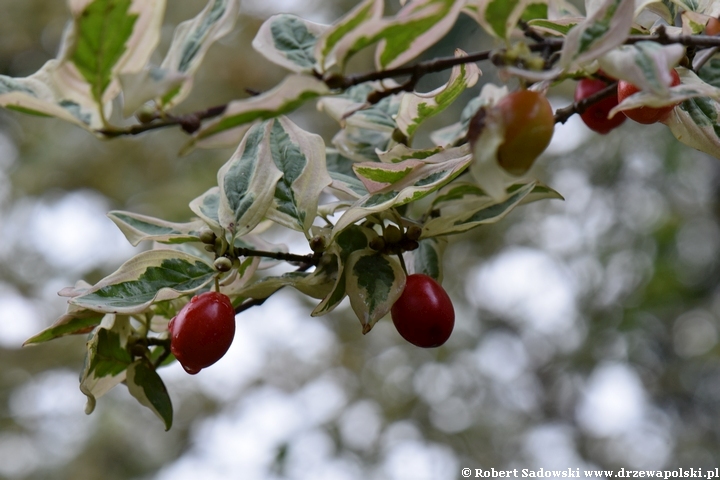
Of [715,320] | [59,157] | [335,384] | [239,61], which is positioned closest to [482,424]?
[335,384]

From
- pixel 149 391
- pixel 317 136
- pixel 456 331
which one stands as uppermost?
pixel 317 136

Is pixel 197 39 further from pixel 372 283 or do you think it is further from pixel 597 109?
pixel 597 109

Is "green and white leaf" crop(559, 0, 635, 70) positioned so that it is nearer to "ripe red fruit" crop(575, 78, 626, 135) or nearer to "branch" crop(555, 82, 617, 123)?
"branch" crop(555, 82, 617, 123)

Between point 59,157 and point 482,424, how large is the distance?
2.37 metres

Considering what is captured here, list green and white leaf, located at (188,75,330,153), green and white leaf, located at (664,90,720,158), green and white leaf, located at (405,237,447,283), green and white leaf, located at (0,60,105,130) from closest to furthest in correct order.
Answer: green and white leaf, located at (188,75,330,153) → green and white leaf, located at (0,60,105,130) → green and white leaf, located at (664,90,720,158) → green and white leaf, located at (405,237,447,283)

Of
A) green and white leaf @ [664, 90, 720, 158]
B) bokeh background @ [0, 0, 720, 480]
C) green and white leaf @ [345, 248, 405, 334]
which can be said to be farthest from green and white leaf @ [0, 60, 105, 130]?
bokeh background @ [0, 0, 720, 480]

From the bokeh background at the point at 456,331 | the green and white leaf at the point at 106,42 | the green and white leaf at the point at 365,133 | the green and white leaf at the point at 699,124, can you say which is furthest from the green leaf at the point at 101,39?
the bokeh background at the point at 456,331

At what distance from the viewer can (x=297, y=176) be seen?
0.60 meters

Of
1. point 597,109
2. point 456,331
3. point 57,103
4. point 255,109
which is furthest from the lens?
point 456,331

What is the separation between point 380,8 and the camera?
41 centimetres

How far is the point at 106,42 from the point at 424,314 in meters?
0.32

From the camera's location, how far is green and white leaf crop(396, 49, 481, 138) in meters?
0.61

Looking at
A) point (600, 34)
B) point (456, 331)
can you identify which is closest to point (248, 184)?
point (600, 34)

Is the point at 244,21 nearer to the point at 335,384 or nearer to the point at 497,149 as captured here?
the point at 335,384
